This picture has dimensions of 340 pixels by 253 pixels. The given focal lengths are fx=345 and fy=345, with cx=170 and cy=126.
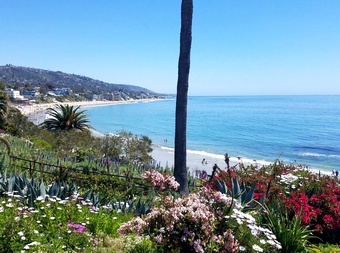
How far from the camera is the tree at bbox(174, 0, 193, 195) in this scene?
311 inches

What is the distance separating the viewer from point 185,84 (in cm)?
789

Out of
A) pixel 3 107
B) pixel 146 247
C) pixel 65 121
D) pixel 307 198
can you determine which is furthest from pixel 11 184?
pixel 3 107

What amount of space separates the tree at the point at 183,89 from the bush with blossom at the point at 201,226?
378 cm

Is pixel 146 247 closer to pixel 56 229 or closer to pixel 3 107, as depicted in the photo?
pixel 56 229

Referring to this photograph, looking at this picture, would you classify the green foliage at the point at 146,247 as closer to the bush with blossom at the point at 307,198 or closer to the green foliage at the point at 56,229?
the green foliage at the point at 56,229

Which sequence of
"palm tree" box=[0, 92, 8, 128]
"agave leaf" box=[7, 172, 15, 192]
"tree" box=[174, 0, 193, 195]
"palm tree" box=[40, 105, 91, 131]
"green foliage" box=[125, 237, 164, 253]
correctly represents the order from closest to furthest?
"green foliage" box=[125, 237, 164, 253] < "agave leaf" box=[7, 172, 15, 192] < "tree" box=[174, 0, 193, 195] < "palm tree" box=[0, 92, 8, 128] < "palm tree" box=[40, 105, 91, 131]

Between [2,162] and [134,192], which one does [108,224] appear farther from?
[2,162]

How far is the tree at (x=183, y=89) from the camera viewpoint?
25.9 ft

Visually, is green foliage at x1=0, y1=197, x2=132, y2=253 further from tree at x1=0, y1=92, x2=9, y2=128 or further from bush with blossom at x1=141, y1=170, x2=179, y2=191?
tree at x1=0, y1=92, x2=9, y2=128

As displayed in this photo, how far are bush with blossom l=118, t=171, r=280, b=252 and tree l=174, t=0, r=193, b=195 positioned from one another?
378cm

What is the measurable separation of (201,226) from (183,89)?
4688 mm

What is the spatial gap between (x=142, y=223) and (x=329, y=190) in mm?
4644

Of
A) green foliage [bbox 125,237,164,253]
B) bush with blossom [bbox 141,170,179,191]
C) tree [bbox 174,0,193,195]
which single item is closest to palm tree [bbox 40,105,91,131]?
tree [bbox 174,0,193,195]

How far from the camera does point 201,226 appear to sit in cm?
361
